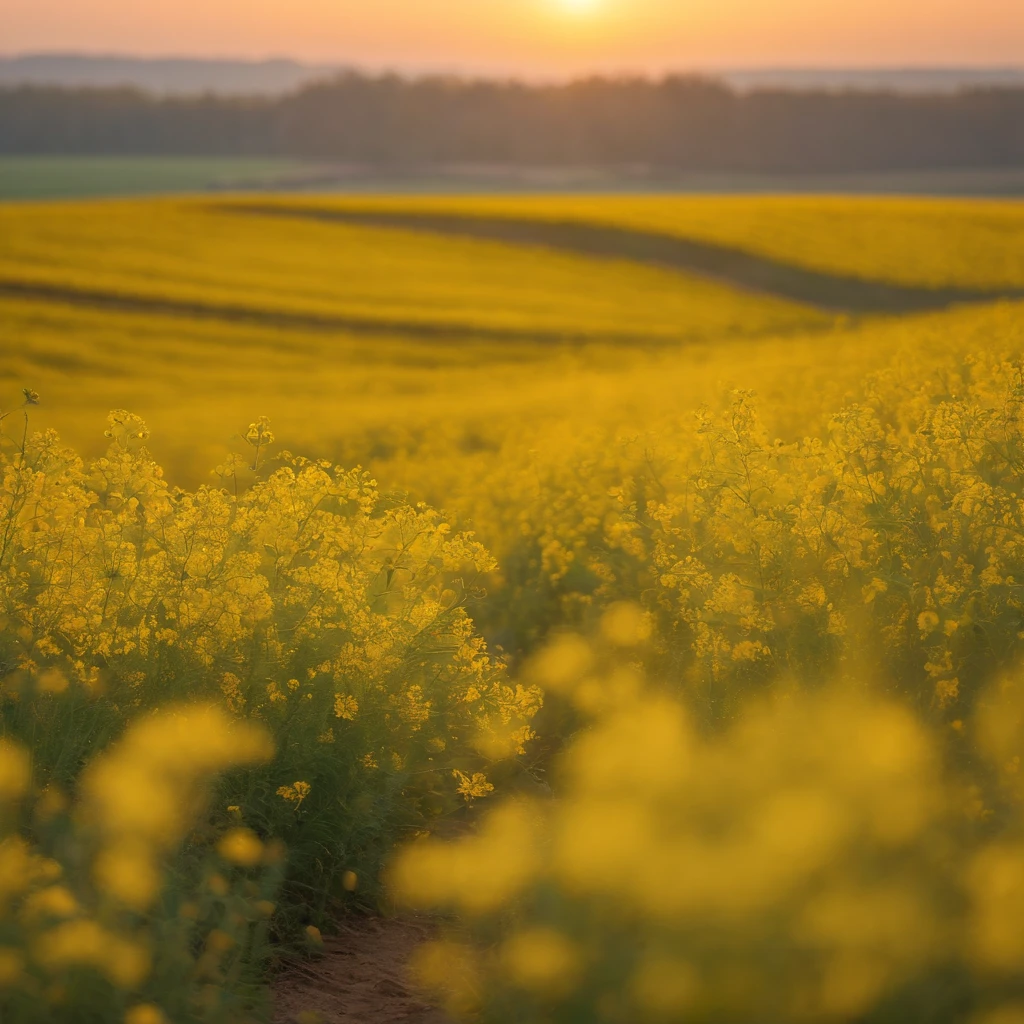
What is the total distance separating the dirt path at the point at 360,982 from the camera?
4602 millimetres

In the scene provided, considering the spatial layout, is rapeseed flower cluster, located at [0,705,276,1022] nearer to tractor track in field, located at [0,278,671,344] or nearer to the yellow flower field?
the yellow flower field

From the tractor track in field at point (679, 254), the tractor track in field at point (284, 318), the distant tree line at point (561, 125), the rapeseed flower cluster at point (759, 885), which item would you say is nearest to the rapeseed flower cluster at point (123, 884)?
the rapeseed flower cluster at point (759, 885)

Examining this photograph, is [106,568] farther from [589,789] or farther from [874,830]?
[874,830]

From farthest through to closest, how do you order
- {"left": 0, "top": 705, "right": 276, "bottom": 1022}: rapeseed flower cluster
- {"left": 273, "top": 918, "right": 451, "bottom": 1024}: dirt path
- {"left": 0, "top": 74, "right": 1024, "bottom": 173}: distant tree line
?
{"left": 0, "top": 74, "right": 1024, "bottom": 173}: distant tree line → {"left": 273, "top": 918, "right": 451, "bottom": 1024}: dirt path → {"left": 0, "top": 705, "right": 276, "bottom": 1022}: rapeseed flower cluster

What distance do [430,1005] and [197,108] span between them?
130m

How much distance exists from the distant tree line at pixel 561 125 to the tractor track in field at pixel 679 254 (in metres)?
68.3

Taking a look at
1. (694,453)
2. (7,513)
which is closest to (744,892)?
(7,513)

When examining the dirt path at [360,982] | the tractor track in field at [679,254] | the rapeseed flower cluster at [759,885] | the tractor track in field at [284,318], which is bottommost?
the dirt path at [360,982]

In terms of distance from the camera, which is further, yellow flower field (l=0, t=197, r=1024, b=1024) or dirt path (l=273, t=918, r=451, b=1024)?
dirt path (l=273, t=918, r=451, b=1024)

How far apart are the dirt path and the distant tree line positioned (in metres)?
118

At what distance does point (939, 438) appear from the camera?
599 centimetres

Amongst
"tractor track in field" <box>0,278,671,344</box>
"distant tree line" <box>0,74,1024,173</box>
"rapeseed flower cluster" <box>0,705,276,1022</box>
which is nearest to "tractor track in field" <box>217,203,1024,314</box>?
"tractor track in field" <box>0,278,671,344</box>

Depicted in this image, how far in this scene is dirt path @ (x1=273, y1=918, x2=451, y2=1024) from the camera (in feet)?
15.1

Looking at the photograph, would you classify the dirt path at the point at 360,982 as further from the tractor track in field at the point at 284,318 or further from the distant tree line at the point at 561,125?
the distant tree line at the point at 561,125
